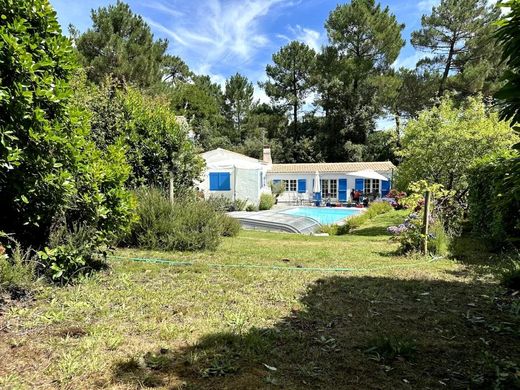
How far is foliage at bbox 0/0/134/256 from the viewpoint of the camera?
11.8ft

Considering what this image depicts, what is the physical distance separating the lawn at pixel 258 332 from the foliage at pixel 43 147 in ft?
2.80

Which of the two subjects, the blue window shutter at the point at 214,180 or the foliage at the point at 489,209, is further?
the blue window shutter at the point at 214,180

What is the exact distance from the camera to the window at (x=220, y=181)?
72.4ft

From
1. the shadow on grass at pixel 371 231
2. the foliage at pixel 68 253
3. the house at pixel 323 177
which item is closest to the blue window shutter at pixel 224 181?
the house at pixel 323 177

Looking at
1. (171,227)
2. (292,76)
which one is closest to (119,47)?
(171,227)

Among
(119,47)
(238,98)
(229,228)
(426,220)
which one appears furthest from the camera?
(238,98)

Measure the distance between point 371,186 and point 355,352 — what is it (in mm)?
27707

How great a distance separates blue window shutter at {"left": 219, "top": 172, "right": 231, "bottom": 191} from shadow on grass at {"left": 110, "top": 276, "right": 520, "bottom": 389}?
18.0 metres

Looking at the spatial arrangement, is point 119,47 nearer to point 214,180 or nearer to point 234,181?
point 214,180

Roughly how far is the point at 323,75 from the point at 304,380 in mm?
40071

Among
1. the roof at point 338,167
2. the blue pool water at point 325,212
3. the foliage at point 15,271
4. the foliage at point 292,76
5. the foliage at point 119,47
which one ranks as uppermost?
the foliage at point 292,76

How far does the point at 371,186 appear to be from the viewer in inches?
1160

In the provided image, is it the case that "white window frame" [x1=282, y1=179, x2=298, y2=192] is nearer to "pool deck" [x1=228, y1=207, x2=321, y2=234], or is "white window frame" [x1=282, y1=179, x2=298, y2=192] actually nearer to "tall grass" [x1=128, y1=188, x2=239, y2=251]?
"pool deck" [x1=228, y1=207, x2=321, y2=234]

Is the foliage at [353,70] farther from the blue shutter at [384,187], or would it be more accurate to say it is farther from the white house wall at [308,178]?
the blue shutter at [384,187]
